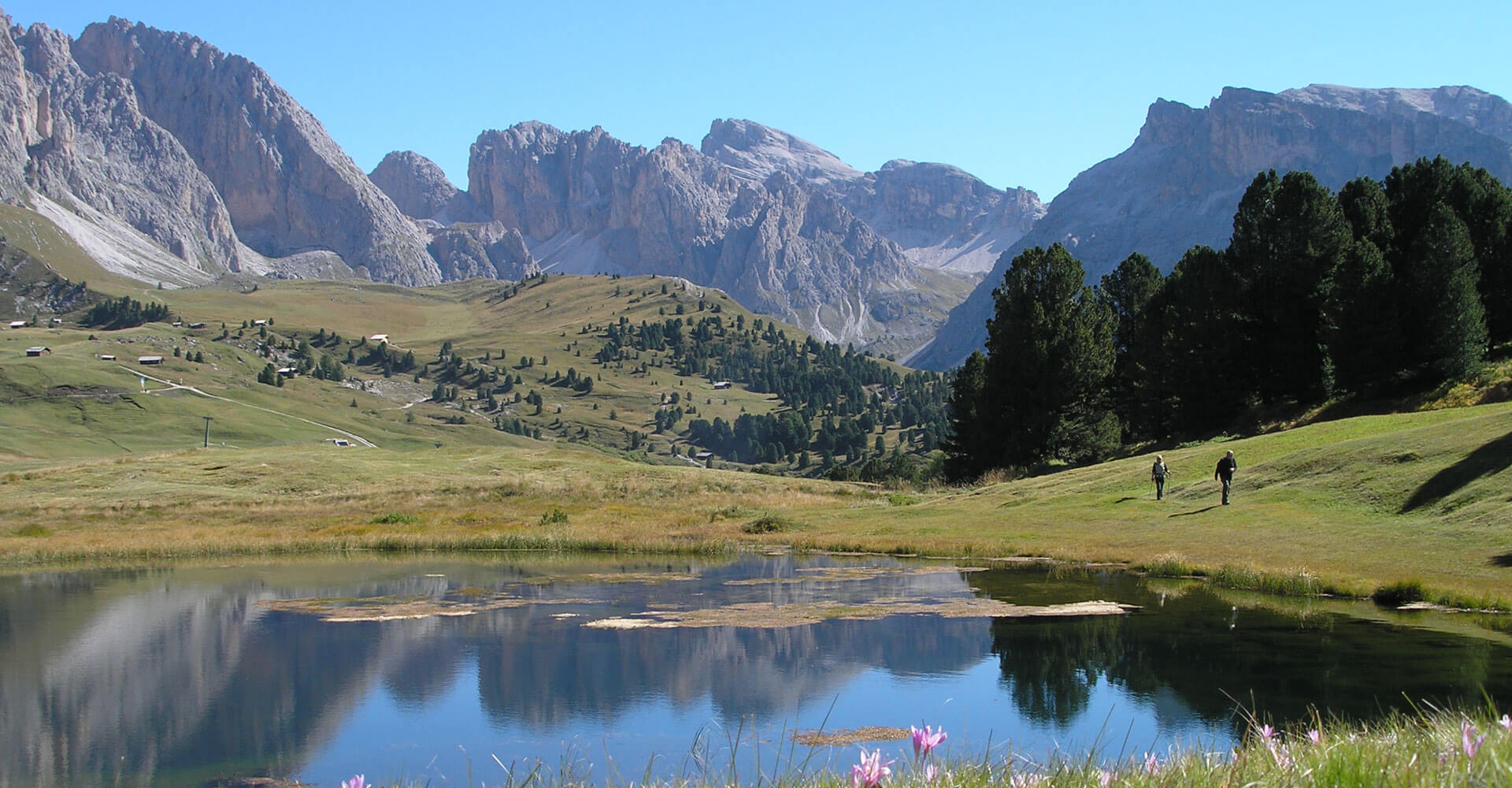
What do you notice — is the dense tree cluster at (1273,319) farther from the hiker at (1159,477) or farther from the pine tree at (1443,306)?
the hiker at (1159,477)

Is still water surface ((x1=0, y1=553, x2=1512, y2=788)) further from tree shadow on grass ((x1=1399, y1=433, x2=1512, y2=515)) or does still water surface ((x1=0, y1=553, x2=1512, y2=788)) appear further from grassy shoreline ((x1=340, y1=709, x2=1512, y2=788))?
tree shadow on grass ((x1=1399, y1=433, x2=1512, y2=515))

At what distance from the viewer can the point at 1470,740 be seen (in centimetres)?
664

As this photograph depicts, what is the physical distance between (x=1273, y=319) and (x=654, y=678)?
6001 centimetres

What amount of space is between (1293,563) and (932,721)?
56.7 ft

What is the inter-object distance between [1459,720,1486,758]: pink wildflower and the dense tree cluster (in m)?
58.2

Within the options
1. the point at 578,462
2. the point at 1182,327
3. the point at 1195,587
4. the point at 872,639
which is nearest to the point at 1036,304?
the point at 1182,327

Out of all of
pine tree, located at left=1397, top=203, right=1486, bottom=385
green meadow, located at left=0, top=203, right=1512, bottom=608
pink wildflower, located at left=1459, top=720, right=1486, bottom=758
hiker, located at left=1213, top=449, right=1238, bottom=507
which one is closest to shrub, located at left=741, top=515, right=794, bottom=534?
green meadow, located at left=0, top=203, right=1512, bottom=608

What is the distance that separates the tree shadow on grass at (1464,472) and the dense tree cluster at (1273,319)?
24.3 m

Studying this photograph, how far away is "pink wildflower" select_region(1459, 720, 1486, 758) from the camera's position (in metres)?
6.11

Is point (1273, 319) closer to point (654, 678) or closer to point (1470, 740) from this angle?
point (654, 678)

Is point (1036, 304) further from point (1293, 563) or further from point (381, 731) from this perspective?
point (381, 731)

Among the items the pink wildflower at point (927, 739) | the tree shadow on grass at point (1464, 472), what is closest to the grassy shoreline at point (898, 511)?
the tree shadow on grass at point (1464, 472)

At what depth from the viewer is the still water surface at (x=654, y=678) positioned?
17.5 meters

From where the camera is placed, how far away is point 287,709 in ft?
68.3
